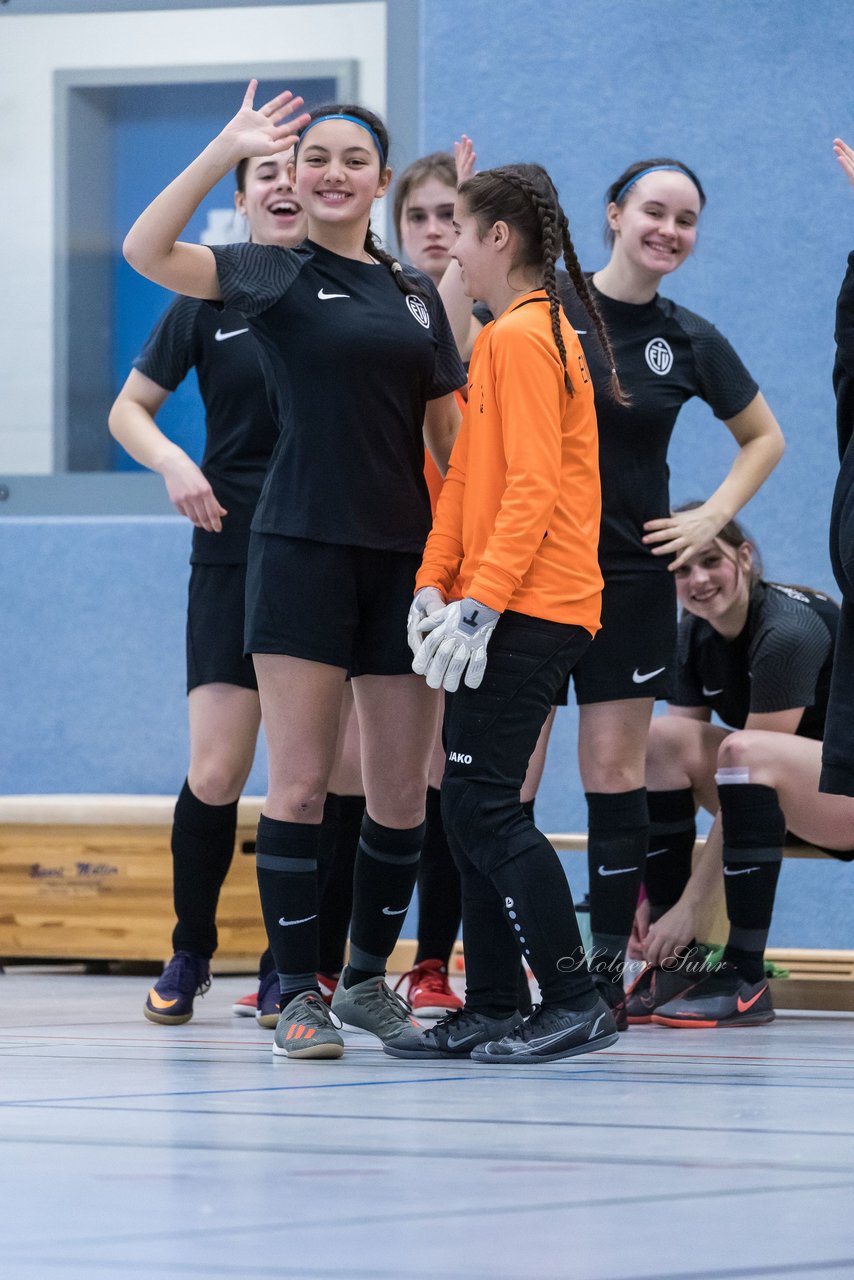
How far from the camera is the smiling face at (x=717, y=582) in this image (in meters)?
3.63

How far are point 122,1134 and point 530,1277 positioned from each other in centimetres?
77

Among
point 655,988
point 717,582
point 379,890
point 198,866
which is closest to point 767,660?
point 717,582

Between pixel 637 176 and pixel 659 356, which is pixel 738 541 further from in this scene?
pixel 637 176

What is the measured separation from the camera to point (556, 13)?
5.34 m

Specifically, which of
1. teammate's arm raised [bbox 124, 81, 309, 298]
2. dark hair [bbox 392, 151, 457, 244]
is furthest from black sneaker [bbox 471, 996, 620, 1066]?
dark hair [bbox 392, 151, 457, 244]

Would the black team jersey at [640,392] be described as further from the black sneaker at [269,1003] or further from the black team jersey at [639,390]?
the black sneaker at [269,1003]

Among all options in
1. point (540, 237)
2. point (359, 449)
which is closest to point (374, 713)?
point (359, 449)

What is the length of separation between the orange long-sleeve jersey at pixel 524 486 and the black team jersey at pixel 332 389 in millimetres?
104

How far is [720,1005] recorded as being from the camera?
11.6ft

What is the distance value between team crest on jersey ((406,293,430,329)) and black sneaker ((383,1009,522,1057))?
108 cm

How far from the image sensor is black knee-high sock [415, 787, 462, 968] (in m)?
3.66

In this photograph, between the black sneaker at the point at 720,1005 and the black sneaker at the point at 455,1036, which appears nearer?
the black sneaker at the point at 455,1036

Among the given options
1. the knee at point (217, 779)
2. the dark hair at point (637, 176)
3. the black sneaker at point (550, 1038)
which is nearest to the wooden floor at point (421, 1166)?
the black sneaker at point (550, 1038)

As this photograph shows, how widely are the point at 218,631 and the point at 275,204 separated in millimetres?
814
